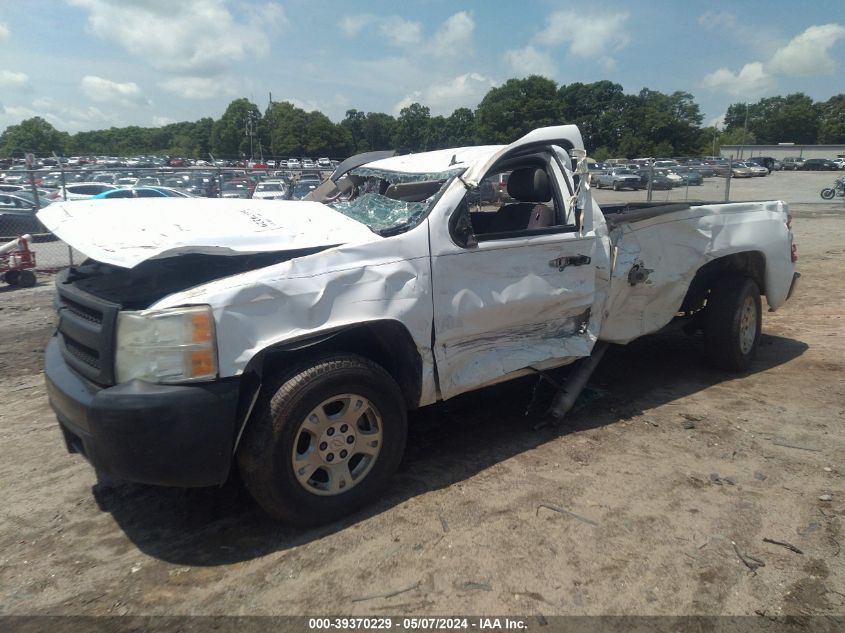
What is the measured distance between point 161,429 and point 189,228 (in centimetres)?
103

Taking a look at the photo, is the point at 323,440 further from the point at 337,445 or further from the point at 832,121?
the point at 832,121

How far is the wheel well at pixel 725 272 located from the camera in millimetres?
5383

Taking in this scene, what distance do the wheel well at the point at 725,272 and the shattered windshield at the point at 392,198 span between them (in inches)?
105

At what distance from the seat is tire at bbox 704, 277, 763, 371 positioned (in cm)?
201

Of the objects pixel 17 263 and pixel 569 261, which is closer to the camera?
pixel 569 261

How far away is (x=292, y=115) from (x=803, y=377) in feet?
295

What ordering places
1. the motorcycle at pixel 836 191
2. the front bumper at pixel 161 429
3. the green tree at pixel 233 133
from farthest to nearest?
the green tree at pixel 233 133
the motorcycle at pixel 836 191
the front bumper at pixel 161 429

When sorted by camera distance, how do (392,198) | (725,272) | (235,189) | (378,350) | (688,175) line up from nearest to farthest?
1. (378,350)
2. (392,198)
3. (725,272)
4. (688,175)
5. (235,189)

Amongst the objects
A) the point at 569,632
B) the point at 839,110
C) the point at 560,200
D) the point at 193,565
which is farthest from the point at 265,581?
the point at 839,110

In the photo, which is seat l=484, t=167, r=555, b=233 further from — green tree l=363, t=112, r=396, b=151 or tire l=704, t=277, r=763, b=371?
green tree l=363, t=112, r=396, b=151

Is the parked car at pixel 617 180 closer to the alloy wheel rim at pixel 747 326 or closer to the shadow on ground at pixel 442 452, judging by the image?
the alloy wheel rim at pixel 747 326

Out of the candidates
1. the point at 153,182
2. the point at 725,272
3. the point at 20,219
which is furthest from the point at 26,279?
the point at 153,182

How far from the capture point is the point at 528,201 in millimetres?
4555

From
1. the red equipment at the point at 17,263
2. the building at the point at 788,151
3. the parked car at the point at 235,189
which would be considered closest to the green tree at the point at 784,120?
the building at the point at 788,151
